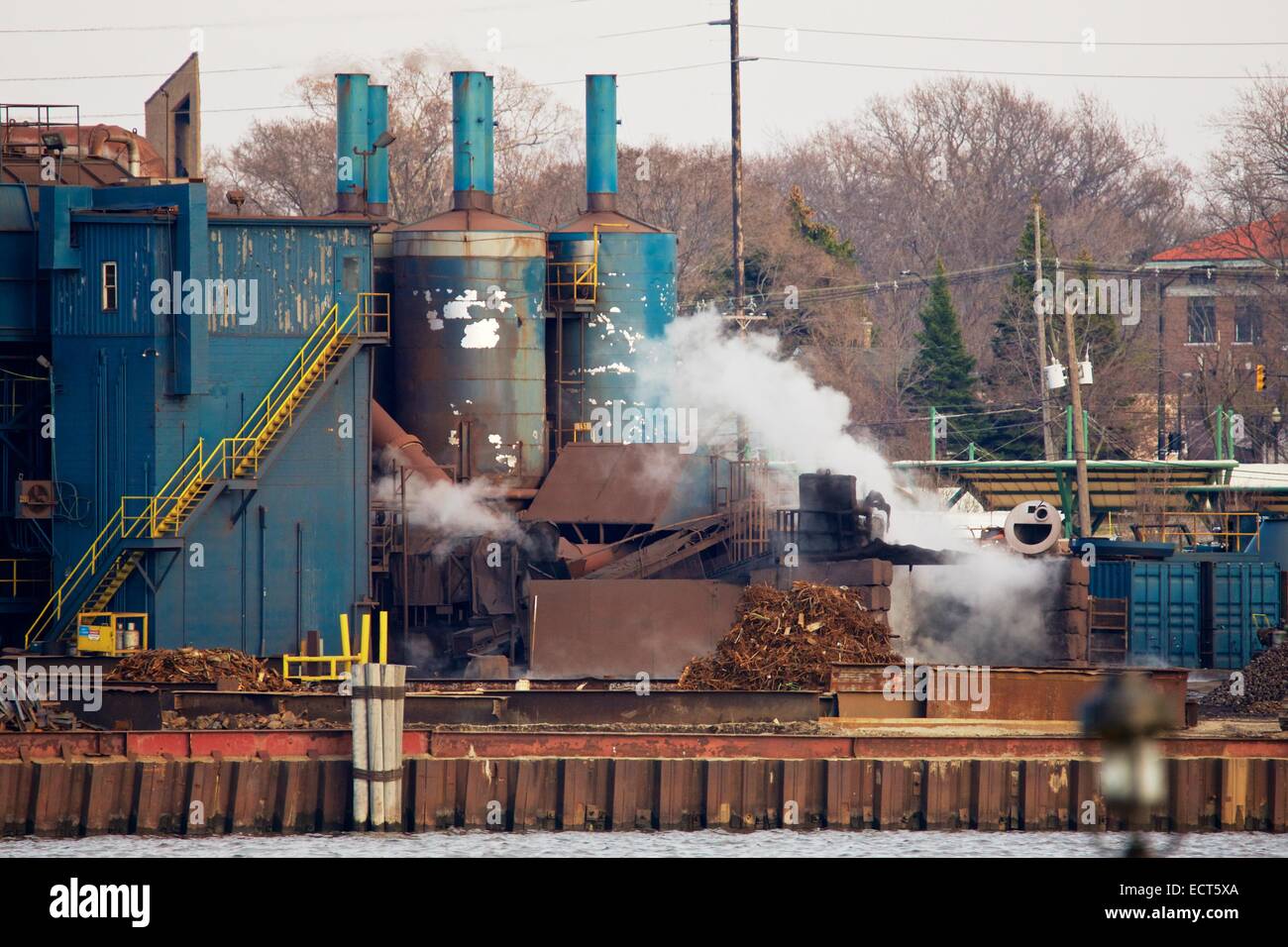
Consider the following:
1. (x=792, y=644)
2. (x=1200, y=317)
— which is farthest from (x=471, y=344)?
(x=1200, y=317)

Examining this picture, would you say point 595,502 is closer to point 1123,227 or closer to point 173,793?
point 173,793

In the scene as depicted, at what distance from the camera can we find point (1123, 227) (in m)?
99.2

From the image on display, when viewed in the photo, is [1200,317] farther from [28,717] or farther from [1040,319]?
[28,717]

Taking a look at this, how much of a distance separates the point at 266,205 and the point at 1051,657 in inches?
2139

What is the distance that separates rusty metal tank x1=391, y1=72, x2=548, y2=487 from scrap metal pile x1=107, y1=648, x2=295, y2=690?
12.6m

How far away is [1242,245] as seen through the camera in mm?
80562

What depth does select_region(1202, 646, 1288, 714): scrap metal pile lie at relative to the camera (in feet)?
120

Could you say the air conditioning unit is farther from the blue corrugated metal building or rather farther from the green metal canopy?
the green metal canopy

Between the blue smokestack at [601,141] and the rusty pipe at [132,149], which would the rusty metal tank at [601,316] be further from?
the rusty pipe at [132,149]

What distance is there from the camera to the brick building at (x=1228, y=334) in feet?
258

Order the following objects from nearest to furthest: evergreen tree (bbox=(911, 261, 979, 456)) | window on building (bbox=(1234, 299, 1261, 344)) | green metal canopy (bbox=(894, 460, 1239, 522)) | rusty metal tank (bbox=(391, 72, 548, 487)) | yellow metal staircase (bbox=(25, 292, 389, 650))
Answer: yellow metal staircase (bbox=(25, 292, 389, 650))
rusty metal tank (bbox=(391, 72, 548, 487))
green metal canopy (bbox=(894, 460, 1239, 522))
evergreen tree (bbox=(911, 261, 979, 456))
window on building (bbox=(1234, 299, 1261, 344))

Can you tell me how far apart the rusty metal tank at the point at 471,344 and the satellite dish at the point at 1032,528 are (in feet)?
35.9

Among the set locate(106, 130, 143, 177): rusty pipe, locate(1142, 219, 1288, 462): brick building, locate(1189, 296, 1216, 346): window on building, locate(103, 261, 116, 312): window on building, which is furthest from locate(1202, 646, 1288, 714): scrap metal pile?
locate(1189, 296, 1216, 346): window on building

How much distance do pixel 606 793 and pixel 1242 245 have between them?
56969 mm
